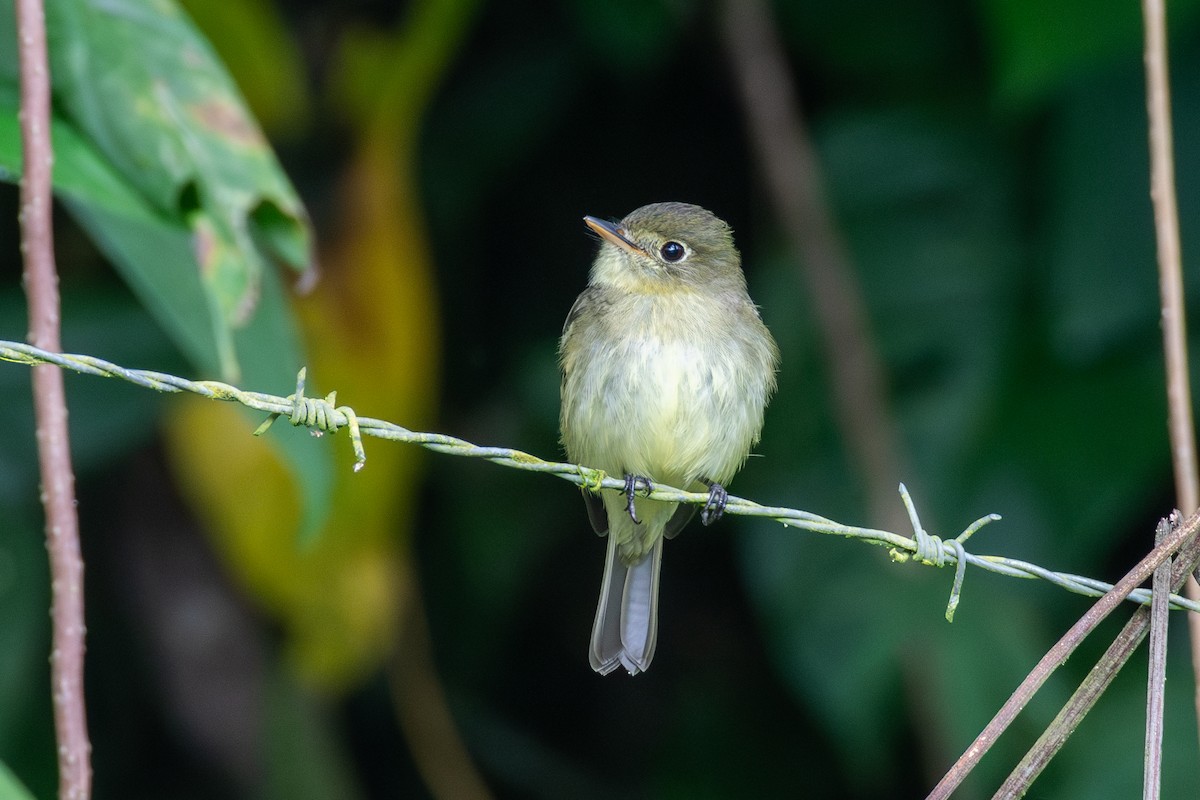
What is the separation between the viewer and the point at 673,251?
14.3ft

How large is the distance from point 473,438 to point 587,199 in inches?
40.0

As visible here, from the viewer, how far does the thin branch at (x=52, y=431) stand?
2.15 meters

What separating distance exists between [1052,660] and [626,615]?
83.2 inches

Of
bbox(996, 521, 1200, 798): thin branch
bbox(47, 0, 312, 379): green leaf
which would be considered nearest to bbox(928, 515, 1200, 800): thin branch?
bbox(996, 521, 1200, 798): thin branch

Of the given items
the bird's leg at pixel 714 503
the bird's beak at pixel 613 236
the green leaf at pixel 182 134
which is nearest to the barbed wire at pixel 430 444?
the green leaf at pixel 182 134

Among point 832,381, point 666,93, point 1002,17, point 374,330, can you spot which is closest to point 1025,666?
point 832,381

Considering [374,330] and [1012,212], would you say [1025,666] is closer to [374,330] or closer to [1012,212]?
[1012,212]

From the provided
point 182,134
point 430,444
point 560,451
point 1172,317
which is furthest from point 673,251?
point 430,444

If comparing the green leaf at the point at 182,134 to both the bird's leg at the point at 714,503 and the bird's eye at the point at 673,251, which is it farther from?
the bird's eye at the point at 673,251

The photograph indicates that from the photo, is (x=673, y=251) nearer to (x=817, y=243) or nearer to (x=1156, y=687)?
(x=817, y=243)

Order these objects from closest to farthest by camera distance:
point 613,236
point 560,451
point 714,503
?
point 714,503, point 613,236, point 560,451

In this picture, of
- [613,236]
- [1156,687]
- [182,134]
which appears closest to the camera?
[1156,687]

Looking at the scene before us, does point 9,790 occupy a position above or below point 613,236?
below

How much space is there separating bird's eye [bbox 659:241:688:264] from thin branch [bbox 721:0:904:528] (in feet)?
2.08
